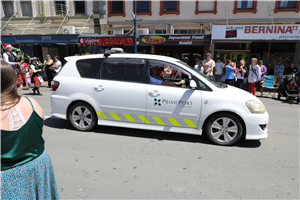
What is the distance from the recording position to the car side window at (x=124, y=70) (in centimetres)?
486

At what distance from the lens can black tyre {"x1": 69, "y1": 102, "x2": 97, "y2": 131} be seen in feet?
16.8

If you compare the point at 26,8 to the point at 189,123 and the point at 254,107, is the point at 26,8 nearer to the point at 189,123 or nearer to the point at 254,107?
the point at 189,123

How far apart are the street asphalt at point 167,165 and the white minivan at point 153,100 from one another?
335mm

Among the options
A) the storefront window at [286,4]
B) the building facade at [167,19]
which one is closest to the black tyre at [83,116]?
the building facade at [167,19]

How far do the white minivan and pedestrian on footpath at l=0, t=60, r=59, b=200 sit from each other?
3.15 meters

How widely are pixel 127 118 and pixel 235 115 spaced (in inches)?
91.1

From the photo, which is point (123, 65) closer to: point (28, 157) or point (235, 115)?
point (235, 115)

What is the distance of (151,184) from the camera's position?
3.20 meters

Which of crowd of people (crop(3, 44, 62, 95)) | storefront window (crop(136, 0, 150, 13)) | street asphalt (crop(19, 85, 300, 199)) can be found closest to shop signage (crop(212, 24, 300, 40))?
storefront window (crop(136, 0, 150, 13))

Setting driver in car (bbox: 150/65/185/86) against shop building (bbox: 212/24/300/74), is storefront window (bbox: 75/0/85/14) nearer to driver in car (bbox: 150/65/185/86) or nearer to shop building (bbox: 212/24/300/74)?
shop building (bbox: 212/24/300/74)

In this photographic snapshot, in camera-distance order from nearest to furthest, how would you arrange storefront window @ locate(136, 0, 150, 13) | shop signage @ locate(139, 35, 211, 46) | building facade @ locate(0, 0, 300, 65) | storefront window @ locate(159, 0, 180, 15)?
shop signage @ locate(139, 35, 211, 46), building facade @ locate(0, 0, 300, 65), storefront window @ locate(159, 0, 180, 15), storefront window @ locate(136, 0, 150, 13)

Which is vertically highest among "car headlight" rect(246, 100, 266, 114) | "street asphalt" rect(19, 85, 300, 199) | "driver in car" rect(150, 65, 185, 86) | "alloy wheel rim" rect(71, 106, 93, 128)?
"driver in car" rect(150, 65, 185, 86)

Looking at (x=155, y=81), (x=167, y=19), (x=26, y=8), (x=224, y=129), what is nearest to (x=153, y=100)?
(x=155, y=81)

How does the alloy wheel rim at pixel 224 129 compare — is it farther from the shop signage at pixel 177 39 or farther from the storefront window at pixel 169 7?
the storefront window at pixel 169 7
